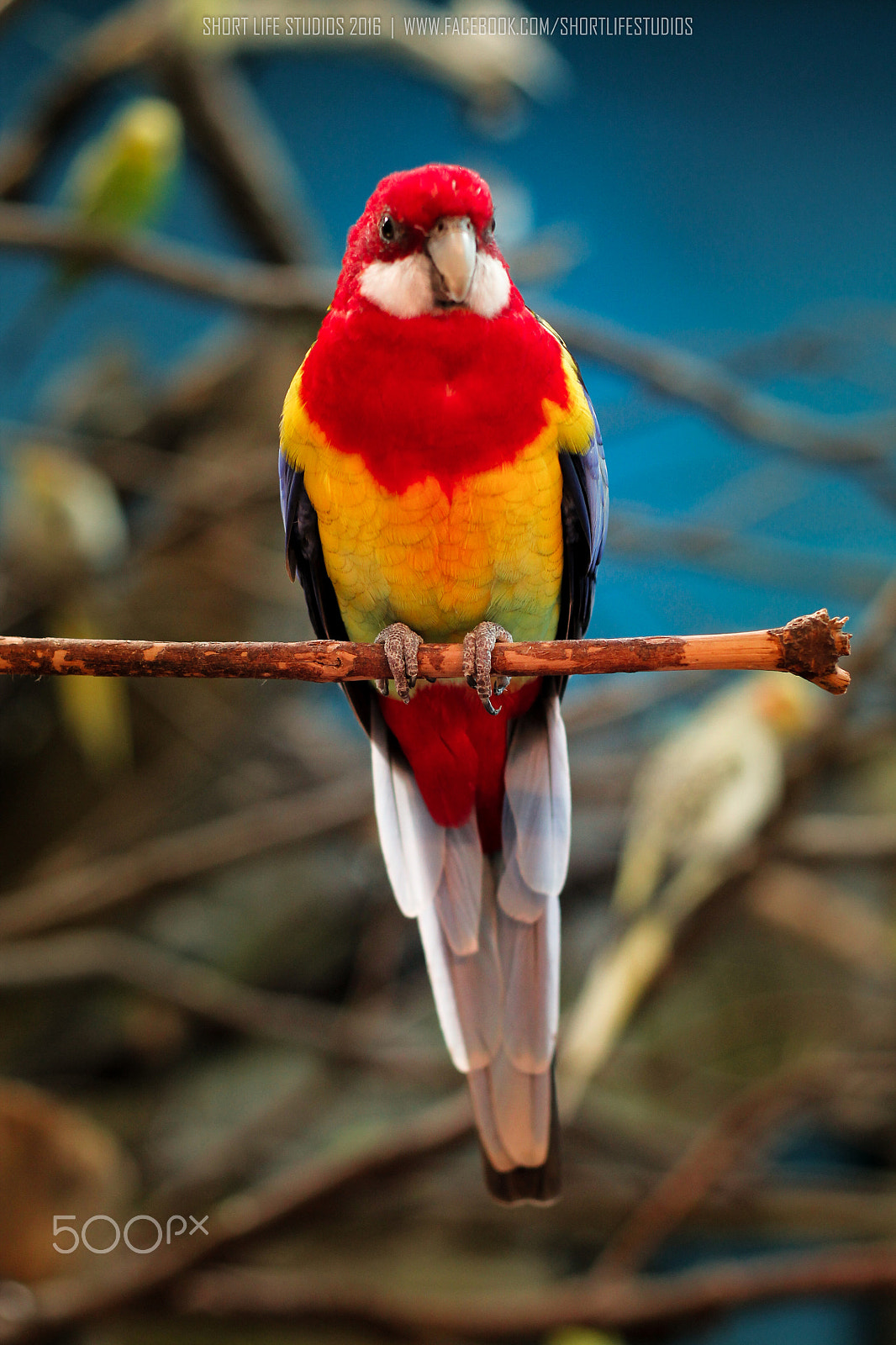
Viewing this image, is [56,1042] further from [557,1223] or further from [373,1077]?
[557,1223]

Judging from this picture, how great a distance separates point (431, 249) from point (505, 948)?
0.84 m

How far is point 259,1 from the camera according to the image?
2.29 meters

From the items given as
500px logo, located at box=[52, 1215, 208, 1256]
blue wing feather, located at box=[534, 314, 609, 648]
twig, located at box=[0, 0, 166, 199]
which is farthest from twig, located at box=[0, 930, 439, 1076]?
twig, located at box=[0, 0, 166, 199]

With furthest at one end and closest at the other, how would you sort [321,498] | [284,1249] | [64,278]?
[284,1249]
[64,278]
[321,498]

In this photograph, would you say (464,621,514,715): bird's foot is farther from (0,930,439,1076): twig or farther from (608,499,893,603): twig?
(0,930,439,1076): twig

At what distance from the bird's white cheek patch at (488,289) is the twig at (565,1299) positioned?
6.74 ft

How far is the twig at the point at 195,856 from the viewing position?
2529 millimetres

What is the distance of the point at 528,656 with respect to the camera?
3.19 ft

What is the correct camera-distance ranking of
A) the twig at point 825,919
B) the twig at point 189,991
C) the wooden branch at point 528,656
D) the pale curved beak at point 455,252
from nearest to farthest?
the wooden branch at point 528,656, the pale curved beak at point 455,252, the twig at point 189,991, the twig at point 825,919

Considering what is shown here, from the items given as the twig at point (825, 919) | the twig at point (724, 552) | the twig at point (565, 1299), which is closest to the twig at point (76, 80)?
the twig at point (724, 552)

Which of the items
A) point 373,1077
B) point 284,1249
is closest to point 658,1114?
point 373,1077

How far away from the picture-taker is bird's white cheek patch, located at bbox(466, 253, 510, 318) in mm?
1088

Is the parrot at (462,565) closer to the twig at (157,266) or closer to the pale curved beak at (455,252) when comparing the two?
the pale curved beak at (455,252)

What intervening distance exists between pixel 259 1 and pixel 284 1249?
139 inches
